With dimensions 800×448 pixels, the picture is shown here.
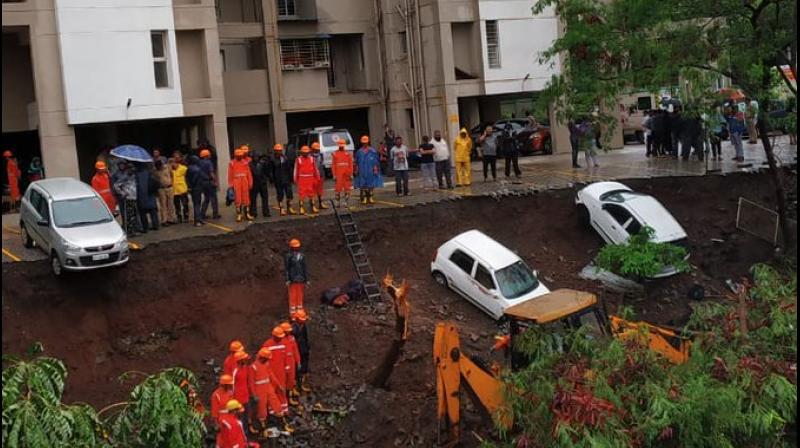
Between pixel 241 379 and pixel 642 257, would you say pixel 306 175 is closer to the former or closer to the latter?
pixel 642 257

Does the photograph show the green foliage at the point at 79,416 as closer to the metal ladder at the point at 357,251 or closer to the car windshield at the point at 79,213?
the car windshield at the point at 79,213

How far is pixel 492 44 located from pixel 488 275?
1687 centimetres

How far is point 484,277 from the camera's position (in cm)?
2247

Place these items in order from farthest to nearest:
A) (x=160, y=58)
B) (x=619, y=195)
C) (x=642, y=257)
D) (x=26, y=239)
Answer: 1. (x=160, y=58)
2. (x=619, y=195)
3. (x=642, y=257)
4. (x=26, y=239)

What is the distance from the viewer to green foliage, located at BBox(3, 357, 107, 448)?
33.8ft

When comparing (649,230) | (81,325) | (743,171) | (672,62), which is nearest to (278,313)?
(81,325)

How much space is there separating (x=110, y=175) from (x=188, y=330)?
4.97 metres

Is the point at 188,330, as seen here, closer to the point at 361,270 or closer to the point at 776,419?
the point at 361,270

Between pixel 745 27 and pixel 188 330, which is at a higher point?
pixel 745 27

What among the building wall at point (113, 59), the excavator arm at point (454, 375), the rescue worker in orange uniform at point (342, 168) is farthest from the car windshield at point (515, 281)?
the building wall at point (113, 59)

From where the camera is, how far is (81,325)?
68.4ft

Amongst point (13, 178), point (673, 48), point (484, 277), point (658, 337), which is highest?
point (673, 48)

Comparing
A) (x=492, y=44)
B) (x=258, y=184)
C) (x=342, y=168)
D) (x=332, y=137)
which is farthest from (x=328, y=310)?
(x=492, y=44)

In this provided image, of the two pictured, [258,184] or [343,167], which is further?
[343,167]
